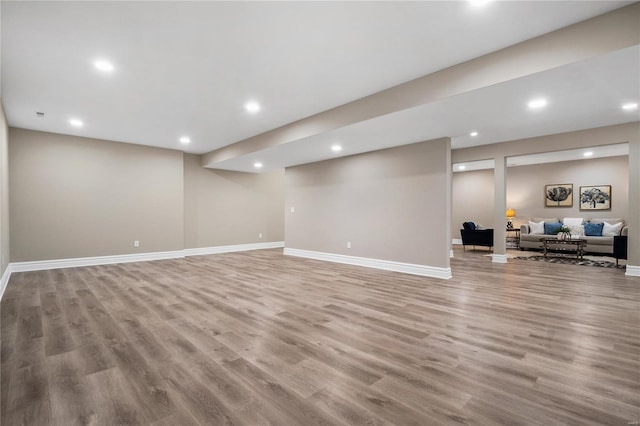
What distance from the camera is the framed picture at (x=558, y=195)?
29.3ft

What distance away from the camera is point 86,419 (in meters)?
1.49

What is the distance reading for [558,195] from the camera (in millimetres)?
9102

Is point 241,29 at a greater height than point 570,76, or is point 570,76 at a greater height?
point 241,29

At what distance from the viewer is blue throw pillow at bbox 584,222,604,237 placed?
787cm

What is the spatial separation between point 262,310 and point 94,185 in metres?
5.30

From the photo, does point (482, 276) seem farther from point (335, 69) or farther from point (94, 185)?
point (94, 185)

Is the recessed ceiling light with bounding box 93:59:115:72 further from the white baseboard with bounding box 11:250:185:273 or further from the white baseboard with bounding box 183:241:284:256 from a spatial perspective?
the white baseboard with bounding box 183:241:284:256

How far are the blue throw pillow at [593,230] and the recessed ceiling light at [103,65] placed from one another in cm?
1092

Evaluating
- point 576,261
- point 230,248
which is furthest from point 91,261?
point 576,261

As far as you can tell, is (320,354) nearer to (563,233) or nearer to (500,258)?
(500,258)

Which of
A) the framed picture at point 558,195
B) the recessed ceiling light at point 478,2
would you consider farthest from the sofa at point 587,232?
the recessed ceiling light at point 478,2

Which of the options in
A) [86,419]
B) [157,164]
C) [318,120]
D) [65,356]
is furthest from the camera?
[157,164]

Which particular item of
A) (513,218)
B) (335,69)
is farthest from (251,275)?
(513,218)

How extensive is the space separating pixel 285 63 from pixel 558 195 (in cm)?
989
